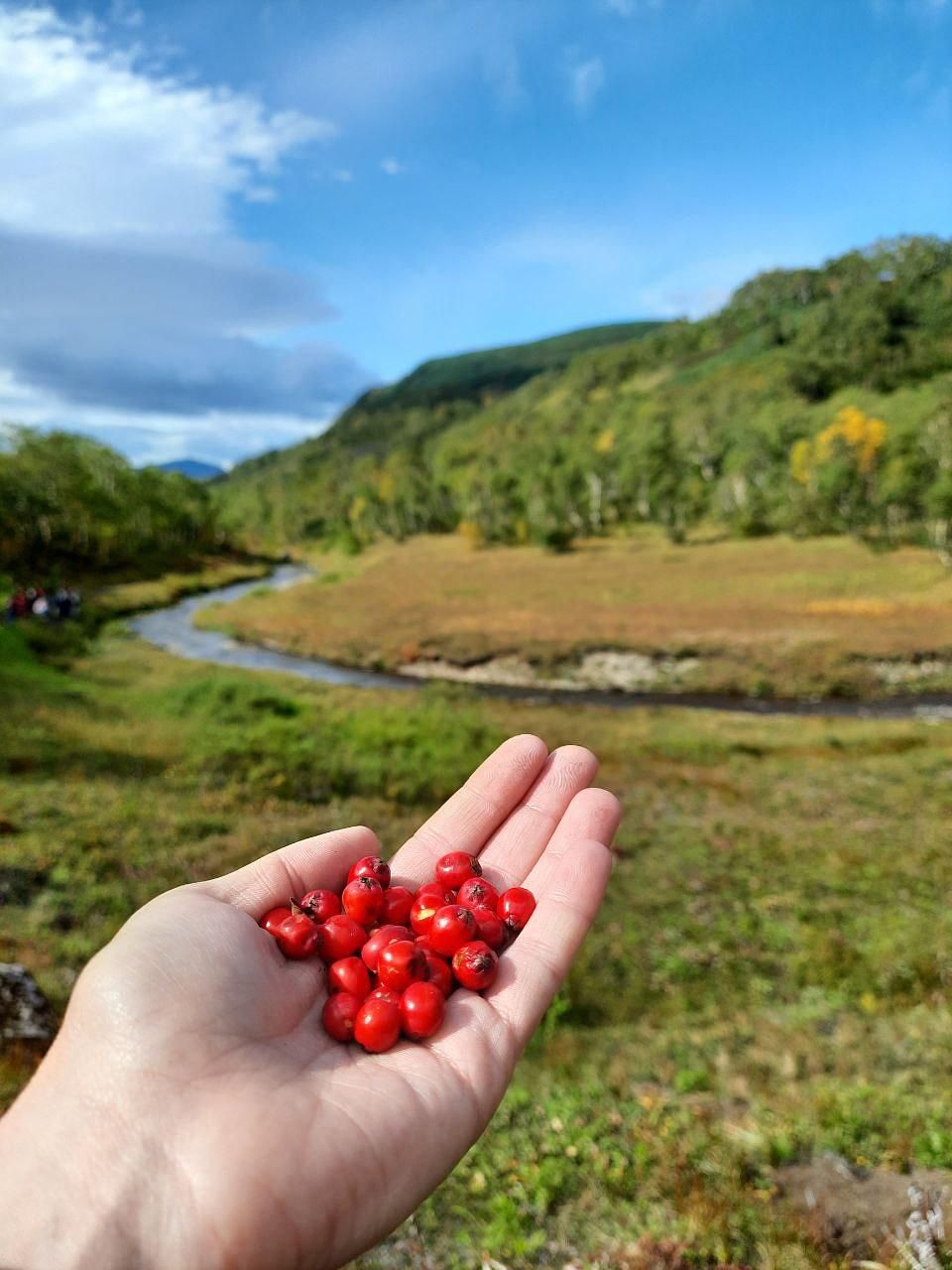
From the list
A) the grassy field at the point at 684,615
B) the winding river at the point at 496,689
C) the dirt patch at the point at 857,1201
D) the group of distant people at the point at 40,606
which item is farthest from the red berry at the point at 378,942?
the group of distant people at the point at 40,606

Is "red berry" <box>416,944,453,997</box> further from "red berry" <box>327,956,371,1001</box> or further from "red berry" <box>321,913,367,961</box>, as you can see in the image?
"red berry" <box>321,913,367,961</box>

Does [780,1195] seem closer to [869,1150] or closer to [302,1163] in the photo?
[869,1150]

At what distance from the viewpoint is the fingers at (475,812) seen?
5.51 meters

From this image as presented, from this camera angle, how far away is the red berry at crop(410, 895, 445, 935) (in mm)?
4611

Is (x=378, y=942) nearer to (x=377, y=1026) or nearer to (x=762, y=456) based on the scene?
(x=377, y=1026)

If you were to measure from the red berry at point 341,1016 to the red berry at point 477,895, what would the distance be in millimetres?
950

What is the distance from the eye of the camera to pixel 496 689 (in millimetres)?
39344

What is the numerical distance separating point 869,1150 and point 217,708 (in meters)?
22.5

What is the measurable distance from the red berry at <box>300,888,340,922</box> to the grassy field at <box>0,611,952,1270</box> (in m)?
2.88

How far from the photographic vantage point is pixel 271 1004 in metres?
3.79

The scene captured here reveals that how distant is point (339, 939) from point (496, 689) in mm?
35085


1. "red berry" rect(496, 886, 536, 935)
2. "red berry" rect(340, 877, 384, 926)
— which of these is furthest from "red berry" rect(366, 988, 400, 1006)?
"red berry" rect(496, 886, 536, 935)

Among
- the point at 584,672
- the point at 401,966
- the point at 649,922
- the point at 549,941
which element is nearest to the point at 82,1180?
the point at 401,966

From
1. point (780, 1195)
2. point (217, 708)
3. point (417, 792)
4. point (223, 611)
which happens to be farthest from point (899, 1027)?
point (223, 611)
